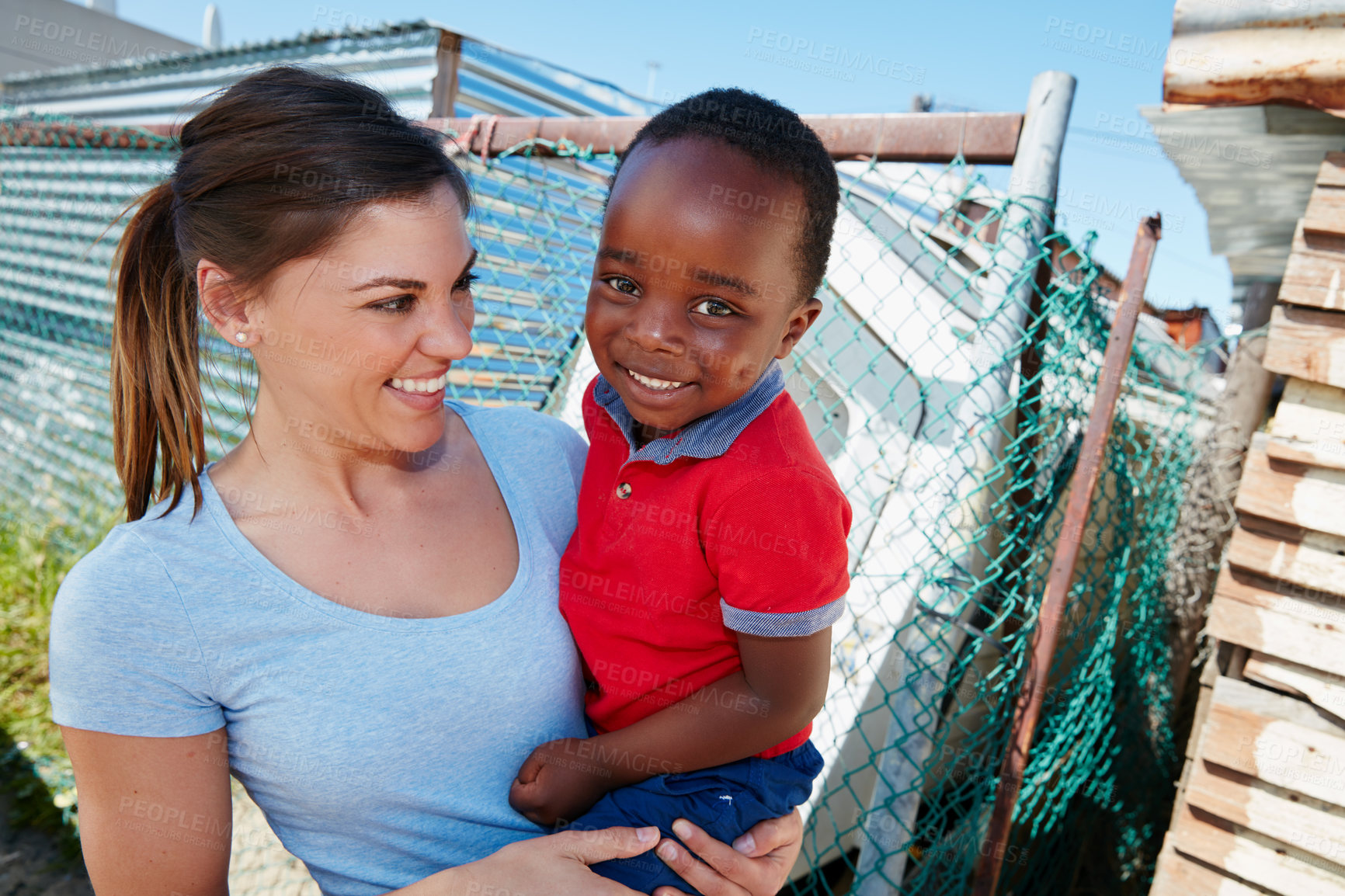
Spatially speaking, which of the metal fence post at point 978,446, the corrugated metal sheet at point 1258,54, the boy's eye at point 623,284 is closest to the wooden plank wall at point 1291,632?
the corrugated metal sheet at point 1258,54

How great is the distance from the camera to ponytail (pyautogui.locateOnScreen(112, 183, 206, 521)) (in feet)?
4.37

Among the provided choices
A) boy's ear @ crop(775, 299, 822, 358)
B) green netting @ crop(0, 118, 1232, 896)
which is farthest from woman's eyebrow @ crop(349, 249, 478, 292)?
boy's ear @ crop(775, 299, 822, 358)

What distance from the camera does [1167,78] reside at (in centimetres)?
207

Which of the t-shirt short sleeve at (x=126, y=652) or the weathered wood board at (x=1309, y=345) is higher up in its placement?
the weathered wood board at (x=1309, y=345)

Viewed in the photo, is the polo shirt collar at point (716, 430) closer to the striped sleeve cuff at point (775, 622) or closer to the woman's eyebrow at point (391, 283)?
the striped sleeve cuff at point (775, 622)

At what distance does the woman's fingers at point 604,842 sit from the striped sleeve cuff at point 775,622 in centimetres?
36

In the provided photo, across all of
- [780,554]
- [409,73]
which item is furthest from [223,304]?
[409,73]

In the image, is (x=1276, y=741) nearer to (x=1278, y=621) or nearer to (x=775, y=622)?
(x=1278, y=621)

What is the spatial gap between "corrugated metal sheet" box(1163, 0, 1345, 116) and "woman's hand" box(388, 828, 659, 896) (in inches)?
90.2

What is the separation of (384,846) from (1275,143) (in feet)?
10.0

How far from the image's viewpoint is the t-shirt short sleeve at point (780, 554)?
115cm
